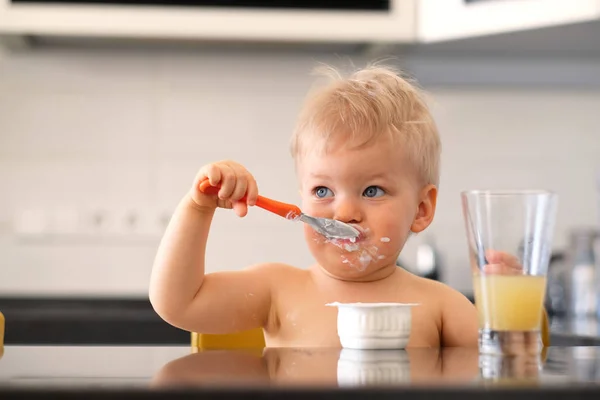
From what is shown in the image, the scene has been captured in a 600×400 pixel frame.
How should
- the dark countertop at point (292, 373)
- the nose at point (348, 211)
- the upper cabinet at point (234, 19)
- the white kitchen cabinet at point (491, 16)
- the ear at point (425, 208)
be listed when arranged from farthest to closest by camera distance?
1. the upper cabinet at point (234, 19)
2. the white kitchen cabinet at point (491, 16)
3. the ear at point (425, 208)
4. the nose at point (348, 211)
5. the dark countertop at point (292, 373)

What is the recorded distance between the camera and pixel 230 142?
8.35 ft

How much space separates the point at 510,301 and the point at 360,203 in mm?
420

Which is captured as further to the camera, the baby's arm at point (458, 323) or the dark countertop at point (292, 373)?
the baby's arm at point (458, 323)

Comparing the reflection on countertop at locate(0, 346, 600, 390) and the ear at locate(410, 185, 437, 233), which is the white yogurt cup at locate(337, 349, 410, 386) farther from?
the ear at locate(410, 185, 437, 233)

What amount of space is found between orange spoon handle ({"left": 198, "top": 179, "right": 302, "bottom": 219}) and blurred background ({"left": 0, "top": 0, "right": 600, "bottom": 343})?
1444 mm

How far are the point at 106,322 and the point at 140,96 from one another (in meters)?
0.73

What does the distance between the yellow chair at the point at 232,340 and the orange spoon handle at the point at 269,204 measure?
249 mm

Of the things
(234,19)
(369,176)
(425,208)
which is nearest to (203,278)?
(369,176)

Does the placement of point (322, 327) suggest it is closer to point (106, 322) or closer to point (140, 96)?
point (106, 322)

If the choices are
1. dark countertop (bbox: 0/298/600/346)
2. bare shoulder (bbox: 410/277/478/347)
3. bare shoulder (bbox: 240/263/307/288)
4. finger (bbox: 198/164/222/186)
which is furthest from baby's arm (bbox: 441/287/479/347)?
dark countertop (bbox: 0/298/600/346)

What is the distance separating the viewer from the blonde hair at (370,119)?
1.21 meters

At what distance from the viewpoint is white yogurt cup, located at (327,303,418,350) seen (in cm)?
86

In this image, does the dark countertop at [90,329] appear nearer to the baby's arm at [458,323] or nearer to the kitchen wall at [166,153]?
the kitchen wall at [166,153]

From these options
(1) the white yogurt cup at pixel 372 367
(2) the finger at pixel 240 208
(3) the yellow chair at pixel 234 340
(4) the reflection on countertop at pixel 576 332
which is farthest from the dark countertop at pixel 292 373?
(4) the reflection on countertop at pixel 576 332
